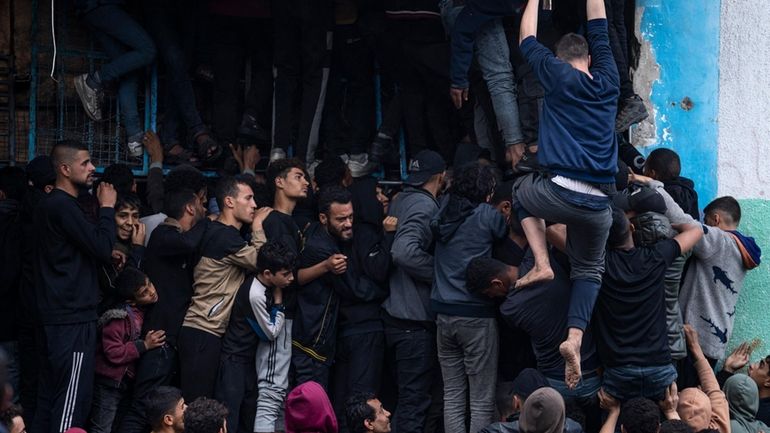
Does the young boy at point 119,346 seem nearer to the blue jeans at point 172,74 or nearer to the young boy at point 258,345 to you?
the young boy at point 258,345

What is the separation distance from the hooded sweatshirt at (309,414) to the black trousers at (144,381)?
1.15 metres

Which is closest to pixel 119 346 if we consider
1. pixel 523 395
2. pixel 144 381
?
pixel 144 381

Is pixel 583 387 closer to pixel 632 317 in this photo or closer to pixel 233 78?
pixel 632 317

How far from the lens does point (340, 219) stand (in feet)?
27.2

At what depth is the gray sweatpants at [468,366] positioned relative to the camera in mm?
7879

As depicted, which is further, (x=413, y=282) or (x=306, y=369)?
(x=413, y=282)

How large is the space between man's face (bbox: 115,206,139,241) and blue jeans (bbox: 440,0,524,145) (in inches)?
106

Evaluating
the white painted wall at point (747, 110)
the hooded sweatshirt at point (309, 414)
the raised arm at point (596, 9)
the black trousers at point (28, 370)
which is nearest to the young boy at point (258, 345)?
the hooded sweatshirt at point (309, 414)

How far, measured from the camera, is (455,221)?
26.1ft

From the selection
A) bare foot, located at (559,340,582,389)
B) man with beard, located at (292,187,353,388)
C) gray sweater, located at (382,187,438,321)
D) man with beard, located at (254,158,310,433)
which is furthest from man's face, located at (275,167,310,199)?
bare foot, located at (559,340,582,389)

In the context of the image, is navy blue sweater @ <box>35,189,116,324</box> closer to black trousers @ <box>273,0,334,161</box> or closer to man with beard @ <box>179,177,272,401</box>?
man with beard @ <box>179,177,272,401</box>

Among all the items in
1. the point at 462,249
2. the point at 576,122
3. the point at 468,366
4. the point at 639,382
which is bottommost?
the point at 468,366

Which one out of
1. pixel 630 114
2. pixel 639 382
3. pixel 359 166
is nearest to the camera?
pixel 639 382

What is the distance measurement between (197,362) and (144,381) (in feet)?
1.20
